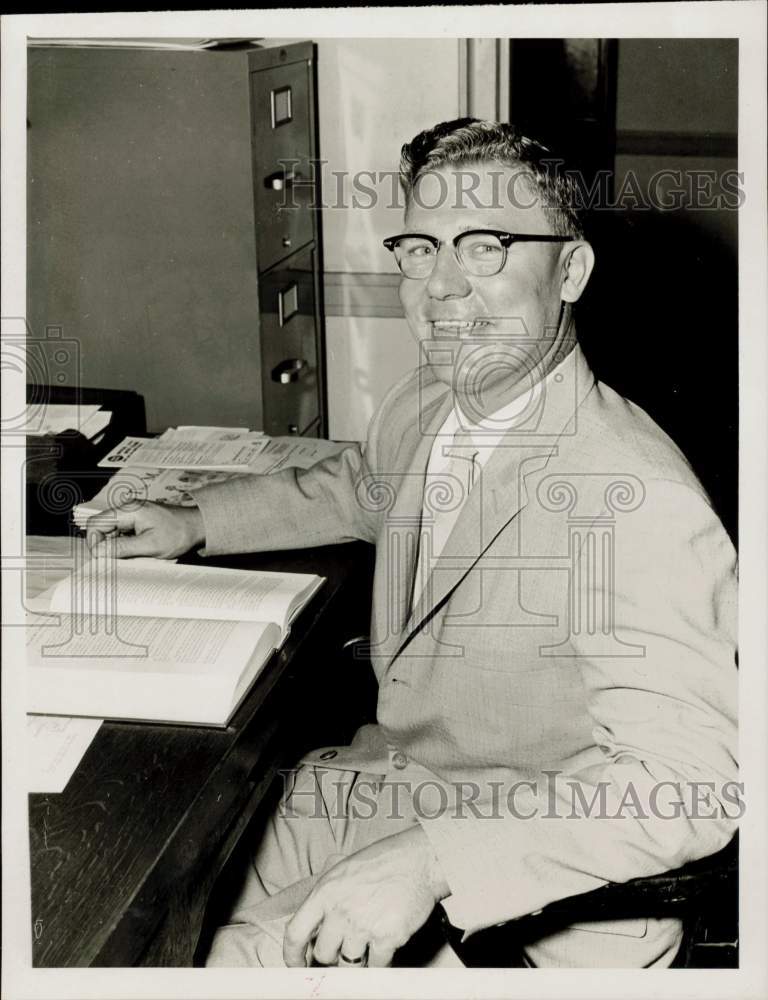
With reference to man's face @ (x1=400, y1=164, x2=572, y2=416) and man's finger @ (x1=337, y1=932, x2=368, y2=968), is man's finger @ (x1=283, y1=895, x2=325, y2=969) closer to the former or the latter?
man's finger @ (x1=337, y1=932, x2=368, y2=968)

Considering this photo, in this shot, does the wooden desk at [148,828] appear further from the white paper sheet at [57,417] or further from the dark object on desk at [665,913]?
the white paper sheet at [57,417]

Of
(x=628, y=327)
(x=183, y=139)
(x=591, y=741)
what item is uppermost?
(x=183, y=139)

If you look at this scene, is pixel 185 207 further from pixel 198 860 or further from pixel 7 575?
pixel 198 860

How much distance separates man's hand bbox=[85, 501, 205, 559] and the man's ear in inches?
22.0

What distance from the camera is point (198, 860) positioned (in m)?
0.98

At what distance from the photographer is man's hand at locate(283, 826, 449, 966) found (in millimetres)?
1003

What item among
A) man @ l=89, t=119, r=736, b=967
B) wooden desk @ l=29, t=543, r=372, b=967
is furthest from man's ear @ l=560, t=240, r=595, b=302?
wooden desk @ l=29, t=543, r=372, b=967

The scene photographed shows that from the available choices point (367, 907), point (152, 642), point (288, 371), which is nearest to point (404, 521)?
point (152, 642)

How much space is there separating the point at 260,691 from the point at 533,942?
0.39 metres

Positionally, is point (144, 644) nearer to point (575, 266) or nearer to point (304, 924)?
point (304, 924)

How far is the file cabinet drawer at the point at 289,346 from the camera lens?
210 centimetres

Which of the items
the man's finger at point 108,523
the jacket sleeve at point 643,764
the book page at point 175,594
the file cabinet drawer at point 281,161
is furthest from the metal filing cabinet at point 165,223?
the jacket sleeve at point 643,764

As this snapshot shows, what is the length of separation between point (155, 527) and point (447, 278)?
50 cm

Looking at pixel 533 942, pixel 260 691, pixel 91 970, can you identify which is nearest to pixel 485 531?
pixel 260 691
